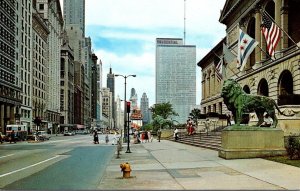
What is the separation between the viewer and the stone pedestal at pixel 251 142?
23.2 metres

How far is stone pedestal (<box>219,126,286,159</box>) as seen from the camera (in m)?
23.2

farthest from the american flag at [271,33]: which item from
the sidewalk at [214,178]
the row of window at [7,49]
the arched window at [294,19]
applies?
the row of window at [7,49]

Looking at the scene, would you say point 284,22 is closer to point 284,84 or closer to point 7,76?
point 284,84

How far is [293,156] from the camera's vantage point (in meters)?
21.3

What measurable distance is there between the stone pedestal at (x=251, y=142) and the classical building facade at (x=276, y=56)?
849cm

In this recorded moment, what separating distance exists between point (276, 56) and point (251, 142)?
92.7 ft

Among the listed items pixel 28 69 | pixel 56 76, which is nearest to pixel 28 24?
pixel 28 69

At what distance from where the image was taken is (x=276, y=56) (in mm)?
49688

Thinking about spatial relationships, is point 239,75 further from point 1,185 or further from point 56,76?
point 56,76

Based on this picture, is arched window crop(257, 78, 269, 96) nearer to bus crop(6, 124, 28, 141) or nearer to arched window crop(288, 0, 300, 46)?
arched window crop(288, 0, 300, 46)

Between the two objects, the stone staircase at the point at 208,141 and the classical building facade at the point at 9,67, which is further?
the classical building facade at the point at 9,67

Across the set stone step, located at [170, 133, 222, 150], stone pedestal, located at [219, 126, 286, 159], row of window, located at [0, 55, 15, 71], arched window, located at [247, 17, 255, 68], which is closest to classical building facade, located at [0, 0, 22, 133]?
row of window, located at [0, 55, 15, 71]

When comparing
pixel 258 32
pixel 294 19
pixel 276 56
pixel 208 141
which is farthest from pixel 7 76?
pixel 208 141

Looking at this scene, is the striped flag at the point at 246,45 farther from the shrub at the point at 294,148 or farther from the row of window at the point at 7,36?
the row of window at the point at 7,36
